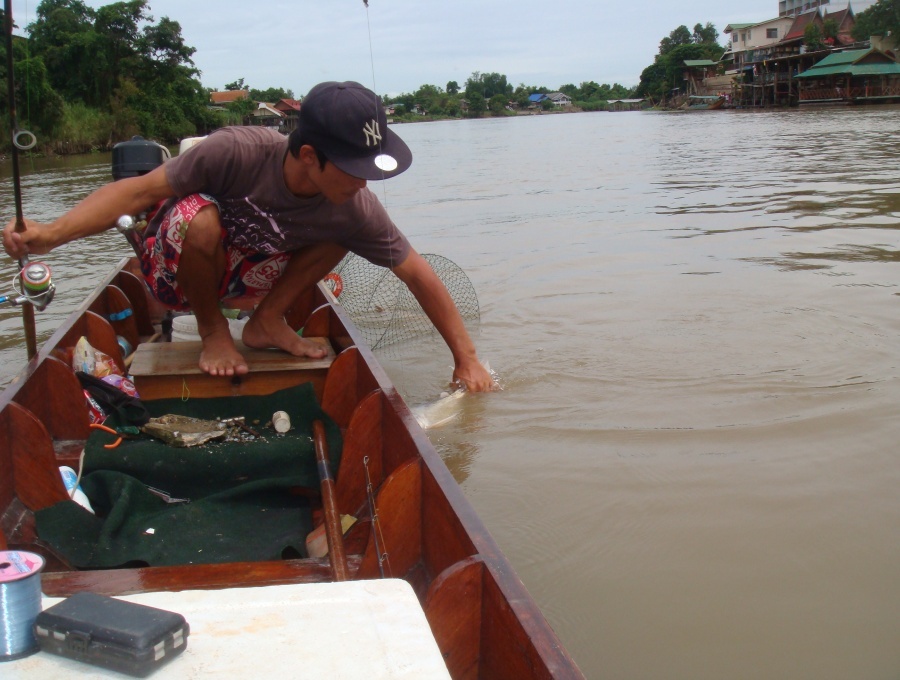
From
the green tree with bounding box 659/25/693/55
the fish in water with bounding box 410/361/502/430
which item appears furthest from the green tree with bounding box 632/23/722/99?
the fish in water with bounding box 410/361/502/430

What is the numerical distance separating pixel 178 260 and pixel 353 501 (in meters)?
1.10

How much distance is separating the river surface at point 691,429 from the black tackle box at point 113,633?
4.86 ft

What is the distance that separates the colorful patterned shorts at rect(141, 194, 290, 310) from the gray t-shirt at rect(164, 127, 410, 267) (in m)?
0.06

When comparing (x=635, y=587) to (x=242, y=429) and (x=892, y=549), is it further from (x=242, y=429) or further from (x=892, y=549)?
(x=242, y=429)

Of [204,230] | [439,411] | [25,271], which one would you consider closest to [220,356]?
[204,230]

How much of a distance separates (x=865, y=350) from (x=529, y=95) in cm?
12350

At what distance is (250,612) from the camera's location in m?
1.29

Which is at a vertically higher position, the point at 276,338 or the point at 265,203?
the point at 265,203

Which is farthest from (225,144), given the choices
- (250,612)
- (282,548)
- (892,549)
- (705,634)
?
(892,549)

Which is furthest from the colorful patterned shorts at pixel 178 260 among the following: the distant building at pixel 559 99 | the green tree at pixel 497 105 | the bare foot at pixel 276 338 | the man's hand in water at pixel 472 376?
the distant building at pixel 559 99

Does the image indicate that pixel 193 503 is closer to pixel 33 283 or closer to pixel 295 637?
pixel 33 283

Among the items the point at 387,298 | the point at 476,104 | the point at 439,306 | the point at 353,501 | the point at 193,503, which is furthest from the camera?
the point at 476,104

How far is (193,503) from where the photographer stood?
238 cm

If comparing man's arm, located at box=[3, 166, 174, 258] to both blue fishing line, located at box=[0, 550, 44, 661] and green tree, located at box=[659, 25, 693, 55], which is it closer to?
blue fishing line, located at box=[0, 550, 44, 661]
